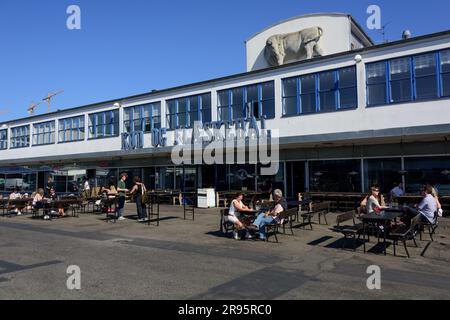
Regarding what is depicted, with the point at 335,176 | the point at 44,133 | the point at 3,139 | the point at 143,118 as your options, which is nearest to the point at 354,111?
the point at 335,176

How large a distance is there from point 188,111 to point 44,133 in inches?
670

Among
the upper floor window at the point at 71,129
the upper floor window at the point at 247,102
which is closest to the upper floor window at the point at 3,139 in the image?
the upper floor window at the point at 71,129

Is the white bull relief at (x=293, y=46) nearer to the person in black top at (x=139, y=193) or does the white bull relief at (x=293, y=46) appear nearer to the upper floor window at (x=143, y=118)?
the upper floor window at (x=143, y=118)

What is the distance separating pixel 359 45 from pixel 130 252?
27755 mm

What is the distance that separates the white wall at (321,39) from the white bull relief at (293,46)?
0.48 meters

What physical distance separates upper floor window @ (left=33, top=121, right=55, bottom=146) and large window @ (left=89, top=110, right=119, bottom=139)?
559cm

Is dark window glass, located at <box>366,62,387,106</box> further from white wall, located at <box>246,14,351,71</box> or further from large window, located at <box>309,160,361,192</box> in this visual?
white wall, located at <box>246,14,351,71</box>

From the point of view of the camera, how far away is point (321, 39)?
30766 millimetres

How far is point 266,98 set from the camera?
22.0 m

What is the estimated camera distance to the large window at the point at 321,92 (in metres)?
19.2

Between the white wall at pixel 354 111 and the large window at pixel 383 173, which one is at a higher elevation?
the white wall at pixel 354 111
